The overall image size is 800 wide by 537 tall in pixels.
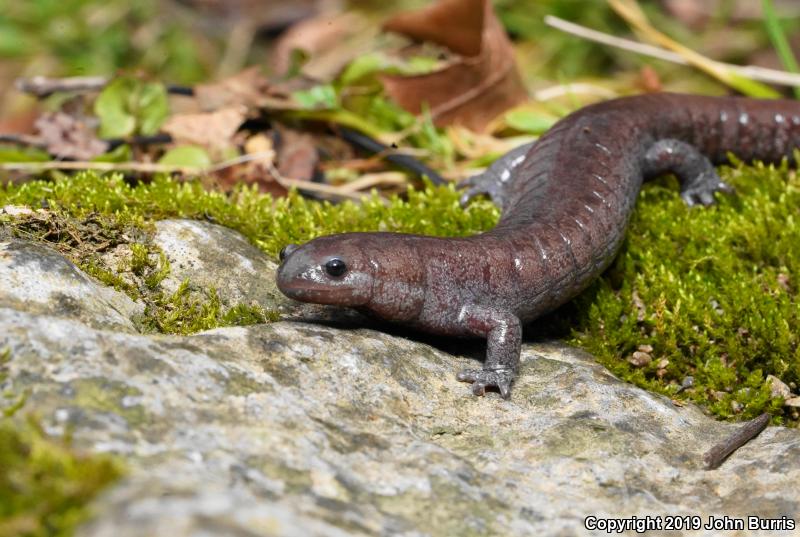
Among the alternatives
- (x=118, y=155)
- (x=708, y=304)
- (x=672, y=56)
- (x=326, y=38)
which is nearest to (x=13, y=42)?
(x=326, y=38)

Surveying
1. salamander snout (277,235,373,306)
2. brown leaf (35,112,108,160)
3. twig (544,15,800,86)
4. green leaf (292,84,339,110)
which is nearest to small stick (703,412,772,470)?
salamander snout (277,235,373,306)

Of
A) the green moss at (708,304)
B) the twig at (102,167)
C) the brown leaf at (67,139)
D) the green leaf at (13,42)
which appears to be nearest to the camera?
the green moss at (708,304)

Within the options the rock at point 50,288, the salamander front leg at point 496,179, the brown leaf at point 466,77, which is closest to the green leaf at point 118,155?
the brown leaf at point 466,77

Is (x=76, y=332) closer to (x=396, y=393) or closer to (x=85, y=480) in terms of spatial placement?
(x=85, y=480)

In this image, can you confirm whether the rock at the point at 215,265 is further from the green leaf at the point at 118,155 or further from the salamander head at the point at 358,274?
the green leaf at the point at 118,155

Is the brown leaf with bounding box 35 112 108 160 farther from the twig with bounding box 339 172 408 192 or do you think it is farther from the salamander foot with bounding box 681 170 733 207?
the salamander foot with bounding box 681 170 733 207

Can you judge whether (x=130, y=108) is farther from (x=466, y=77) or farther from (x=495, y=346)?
(x=495, y=346)

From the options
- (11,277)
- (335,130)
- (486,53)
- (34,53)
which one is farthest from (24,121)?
(11,277)
